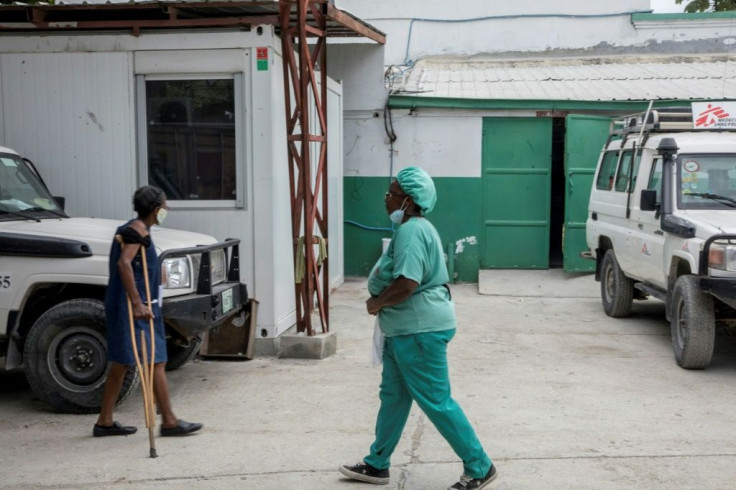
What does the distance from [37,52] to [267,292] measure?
3153 millimetres

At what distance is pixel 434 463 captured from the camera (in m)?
5.43

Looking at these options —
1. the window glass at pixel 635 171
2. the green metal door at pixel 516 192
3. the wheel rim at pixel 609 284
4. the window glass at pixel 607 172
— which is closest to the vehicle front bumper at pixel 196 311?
the window glass at pixel 635 171

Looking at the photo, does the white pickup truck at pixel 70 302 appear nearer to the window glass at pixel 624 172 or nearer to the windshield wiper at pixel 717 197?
the windshield wiper at pixel 717 197

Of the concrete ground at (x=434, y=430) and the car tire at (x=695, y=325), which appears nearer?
the concrete ground at (x=434, y=430)

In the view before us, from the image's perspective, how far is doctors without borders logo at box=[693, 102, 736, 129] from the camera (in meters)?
8.92

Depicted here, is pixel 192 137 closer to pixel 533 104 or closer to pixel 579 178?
pixel 533 104

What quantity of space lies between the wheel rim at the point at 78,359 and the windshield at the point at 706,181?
5.49 metres

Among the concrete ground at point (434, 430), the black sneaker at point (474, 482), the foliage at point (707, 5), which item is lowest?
the concrete ground at point (434, 430)

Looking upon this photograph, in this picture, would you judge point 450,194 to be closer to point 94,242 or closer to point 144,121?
point 144,121

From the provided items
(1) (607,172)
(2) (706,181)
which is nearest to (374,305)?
(2) (706,181)

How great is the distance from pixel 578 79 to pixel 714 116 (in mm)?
5964

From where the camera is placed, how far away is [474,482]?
4730mm

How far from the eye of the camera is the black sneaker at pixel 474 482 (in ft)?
15.5

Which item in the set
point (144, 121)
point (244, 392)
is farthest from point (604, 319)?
point (144, 121)
